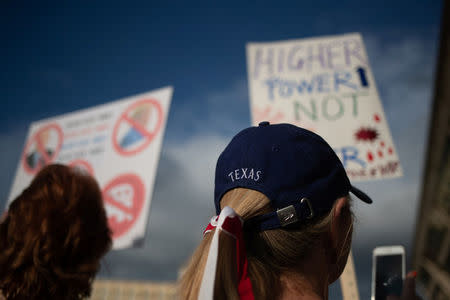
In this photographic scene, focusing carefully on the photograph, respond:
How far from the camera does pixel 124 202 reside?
106 inches

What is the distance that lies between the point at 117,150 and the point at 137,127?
26 cm

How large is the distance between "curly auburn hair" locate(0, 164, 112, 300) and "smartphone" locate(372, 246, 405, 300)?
1.01 meters

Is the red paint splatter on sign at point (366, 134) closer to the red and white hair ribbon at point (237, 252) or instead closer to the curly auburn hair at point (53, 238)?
the curly auburn hair at point (53, 238)

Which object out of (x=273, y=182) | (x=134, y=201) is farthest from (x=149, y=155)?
(x=273, y=182)

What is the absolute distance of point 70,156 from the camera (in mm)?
3299

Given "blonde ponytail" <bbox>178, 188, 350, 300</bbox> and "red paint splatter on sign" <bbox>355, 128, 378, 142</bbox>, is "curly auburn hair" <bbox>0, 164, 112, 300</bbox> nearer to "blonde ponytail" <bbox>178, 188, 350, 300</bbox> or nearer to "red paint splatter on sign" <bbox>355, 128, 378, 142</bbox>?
"blonde ponytail" <bbox>178, 188, 350, 300</bbox>

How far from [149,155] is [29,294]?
1.67m

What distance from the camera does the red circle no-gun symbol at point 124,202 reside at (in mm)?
2570

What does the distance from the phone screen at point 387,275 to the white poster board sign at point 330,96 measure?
791 millimetres

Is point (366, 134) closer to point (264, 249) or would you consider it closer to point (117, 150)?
point (264, 249)

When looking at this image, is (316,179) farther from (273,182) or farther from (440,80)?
(440,80)

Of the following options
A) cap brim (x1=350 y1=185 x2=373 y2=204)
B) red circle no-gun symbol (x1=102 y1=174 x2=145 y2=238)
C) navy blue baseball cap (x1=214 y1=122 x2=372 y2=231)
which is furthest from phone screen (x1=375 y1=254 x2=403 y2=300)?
red circle no-gun symbol (x1=102 y1=174 x2=145 y2=238)

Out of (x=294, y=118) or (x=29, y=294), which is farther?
(x=294, y=118)

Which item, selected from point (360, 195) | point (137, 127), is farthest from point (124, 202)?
point (360, 195)
